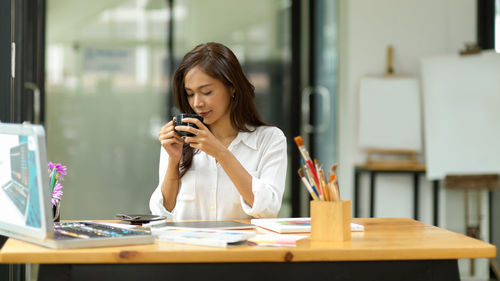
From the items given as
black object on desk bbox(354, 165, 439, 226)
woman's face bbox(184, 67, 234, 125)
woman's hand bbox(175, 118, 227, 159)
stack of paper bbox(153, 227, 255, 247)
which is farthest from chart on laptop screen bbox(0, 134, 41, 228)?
black object on desk bbox(354, 165, 439, 226)

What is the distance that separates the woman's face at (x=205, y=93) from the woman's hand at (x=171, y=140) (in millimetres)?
173

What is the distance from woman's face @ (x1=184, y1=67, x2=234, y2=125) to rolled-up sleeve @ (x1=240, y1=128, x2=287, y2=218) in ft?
0.80

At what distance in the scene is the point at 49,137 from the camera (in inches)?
187

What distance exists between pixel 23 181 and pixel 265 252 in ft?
1.94

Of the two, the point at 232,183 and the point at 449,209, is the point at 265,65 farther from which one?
the point at 232,183

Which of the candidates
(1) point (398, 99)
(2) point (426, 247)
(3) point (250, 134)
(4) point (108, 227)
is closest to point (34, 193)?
(4) point (108, 227)

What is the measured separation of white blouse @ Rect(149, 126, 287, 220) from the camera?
2.34 metres

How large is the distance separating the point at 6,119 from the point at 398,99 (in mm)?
2663

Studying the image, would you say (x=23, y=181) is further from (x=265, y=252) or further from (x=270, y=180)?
(x=270, y=180)

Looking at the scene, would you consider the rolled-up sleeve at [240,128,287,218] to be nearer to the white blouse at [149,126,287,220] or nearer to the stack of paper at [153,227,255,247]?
the white blouse at [149,126,287,220]

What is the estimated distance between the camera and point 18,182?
4.84 feet

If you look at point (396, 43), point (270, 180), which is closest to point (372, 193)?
point (396, 43)

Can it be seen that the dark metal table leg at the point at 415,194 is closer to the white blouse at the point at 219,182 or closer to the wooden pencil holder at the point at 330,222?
the white blouse at the point at 219,182

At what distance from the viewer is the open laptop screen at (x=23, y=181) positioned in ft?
4.51
